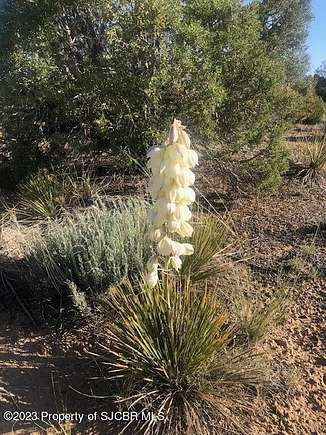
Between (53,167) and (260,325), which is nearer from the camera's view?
(260,325)

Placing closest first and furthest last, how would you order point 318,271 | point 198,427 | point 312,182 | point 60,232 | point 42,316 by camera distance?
point 198,427 < point 42,316 < point 60,232 < point 318,271 < point 312,182

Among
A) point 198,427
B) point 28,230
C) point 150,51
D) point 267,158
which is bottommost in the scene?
point 198,427

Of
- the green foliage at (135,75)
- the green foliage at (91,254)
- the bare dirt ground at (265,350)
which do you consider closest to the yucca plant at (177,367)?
the bare dirt ground at (265,350)

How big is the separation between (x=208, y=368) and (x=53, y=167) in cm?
400

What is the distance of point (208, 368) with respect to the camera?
259 cm

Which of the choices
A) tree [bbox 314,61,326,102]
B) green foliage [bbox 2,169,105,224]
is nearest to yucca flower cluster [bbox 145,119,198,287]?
→ green foliage [bbox 2,169,105,224]

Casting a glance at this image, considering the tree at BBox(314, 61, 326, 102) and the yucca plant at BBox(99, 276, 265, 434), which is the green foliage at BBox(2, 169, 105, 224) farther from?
the tree at BBox(314, 61, 326, 102)

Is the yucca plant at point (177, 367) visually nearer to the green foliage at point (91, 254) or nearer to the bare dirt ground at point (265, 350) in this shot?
the bare dirt ground at point (265, 350)

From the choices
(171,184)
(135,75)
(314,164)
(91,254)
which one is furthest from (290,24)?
(171,184)

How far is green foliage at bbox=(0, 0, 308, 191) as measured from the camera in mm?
5129

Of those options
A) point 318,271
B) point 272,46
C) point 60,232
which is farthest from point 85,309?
point 272,46

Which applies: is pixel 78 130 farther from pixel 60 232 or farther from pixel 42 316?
pixel 42 316

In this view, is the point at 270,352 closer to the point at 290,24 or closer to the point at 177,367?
the point at 177,367

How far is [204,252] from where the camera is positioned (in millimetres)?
3551
